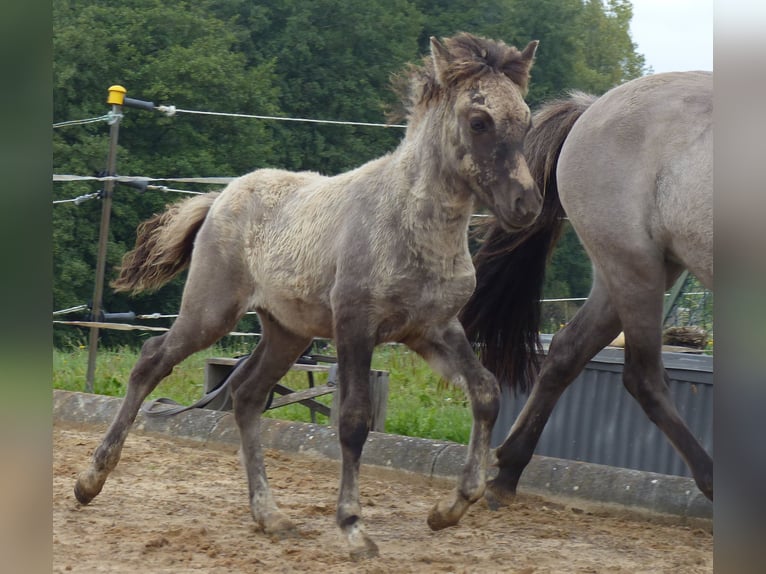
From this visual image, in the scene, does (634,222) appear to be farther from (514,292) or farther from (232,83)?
(232,83)

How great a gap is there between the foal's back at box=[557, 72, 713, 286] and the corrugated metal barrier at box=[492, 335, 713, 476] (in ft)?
4.02

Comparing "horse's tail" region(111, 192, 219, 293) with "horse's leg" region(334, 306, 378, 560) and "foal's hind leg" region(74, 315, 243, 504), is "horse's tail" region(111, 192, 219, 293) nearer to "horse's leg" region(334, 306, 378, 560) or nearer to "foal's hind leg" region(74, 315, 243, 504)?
"foal's hind leg" region(74, 315, 243, 504)

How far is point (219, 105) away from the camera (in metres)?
30.7

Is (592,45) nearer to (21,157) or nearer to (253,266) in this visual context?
(253,266)

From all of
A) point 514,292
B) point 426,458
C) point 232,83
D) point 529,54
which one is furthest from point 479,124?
point 232,83

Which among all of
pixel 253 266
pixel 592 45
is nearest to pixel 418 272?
pixel 253 266

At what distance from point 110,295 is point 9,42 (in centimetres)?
2247

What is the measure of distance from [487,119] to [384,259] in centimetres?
69

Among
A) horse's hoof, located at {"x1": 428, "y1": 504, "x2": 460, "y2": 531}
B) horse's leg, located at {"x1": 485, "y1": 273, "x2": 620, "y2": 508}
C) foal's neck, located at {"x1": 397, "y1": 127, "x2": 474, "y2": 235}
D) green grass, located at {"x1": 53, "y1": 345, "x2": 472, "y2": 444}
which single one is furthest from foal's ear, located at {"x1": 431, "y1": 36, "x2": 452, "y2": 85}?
green grass, located at {"x1": 53, "y1": 345, "x2": 472, "y2": 444}

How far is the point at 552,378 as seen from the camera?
5316 millimetres

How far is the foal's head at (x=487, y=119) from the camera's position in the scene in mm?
4035

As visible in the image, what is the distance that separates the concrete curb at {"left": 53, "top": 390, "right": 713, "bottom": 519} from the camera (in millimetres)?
5043

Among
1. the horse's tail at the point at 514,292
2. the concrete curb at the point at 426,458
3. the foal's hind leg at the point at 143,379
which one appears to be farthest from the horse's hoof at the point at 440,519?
the horse's tail at the point at 514,292

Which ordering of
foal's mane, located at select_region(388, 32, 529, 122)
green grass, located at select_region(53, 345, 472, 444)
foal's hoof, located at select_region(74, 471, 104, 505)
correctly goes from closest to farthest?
foal's mane, located at select_region(388, 32, 529, 122) < foal's hoof, located at select_region(74, 471, 104, 505) < green grass, located at select_region(53, 345, 472, 444)
